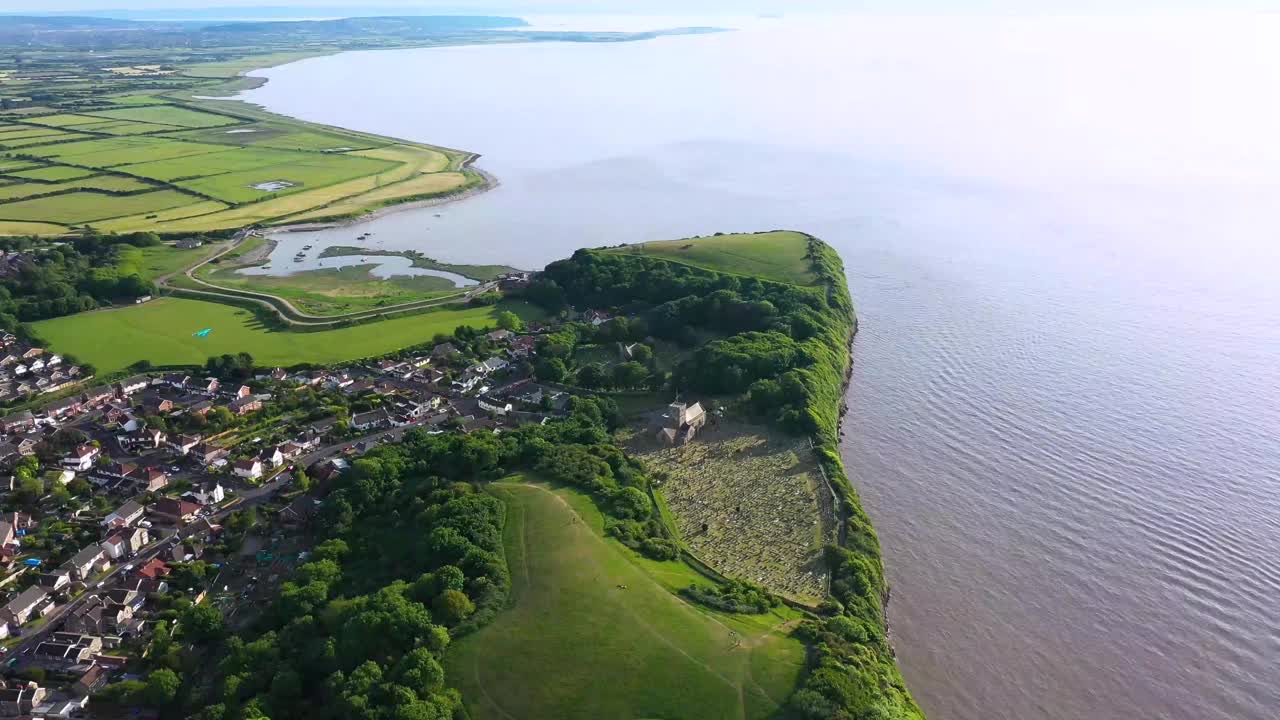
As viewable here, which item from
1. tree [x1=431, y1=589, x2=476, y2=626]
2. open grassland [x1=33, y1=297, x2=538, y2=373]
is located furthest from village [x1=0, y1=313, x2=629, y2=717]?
tree [x1=431, y1=589, x2=476, y2=626]

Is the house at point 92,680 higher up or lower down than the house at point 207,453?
lower down

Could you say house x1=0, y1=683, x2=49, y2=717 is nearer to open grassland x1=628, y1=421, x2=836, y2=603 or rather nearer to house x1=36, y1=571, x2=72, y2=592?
house x1=36, y1=571, x2=72, y2=592

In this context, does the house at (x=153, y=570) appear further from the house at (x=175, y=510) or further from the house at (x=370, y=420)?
the house at (x=370, y=420)

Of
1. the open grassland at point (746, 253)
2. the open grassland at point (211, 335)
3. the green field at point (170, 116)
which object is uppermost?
the open grassland at point (746, 253)

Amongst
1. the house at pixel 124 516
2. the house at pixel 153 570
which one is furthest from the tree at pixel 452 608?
the house at pixel 124 516

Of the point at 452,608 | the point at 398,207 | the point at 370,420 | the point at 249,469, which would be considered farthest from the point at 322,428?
the point at 398,207

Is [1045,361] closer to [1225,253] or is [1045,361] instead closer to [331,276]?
[1225,253]

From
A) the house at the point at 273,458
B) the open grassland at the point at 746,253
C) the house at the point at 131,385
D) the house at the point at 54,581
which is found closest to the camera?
the house at the point at 54,581
